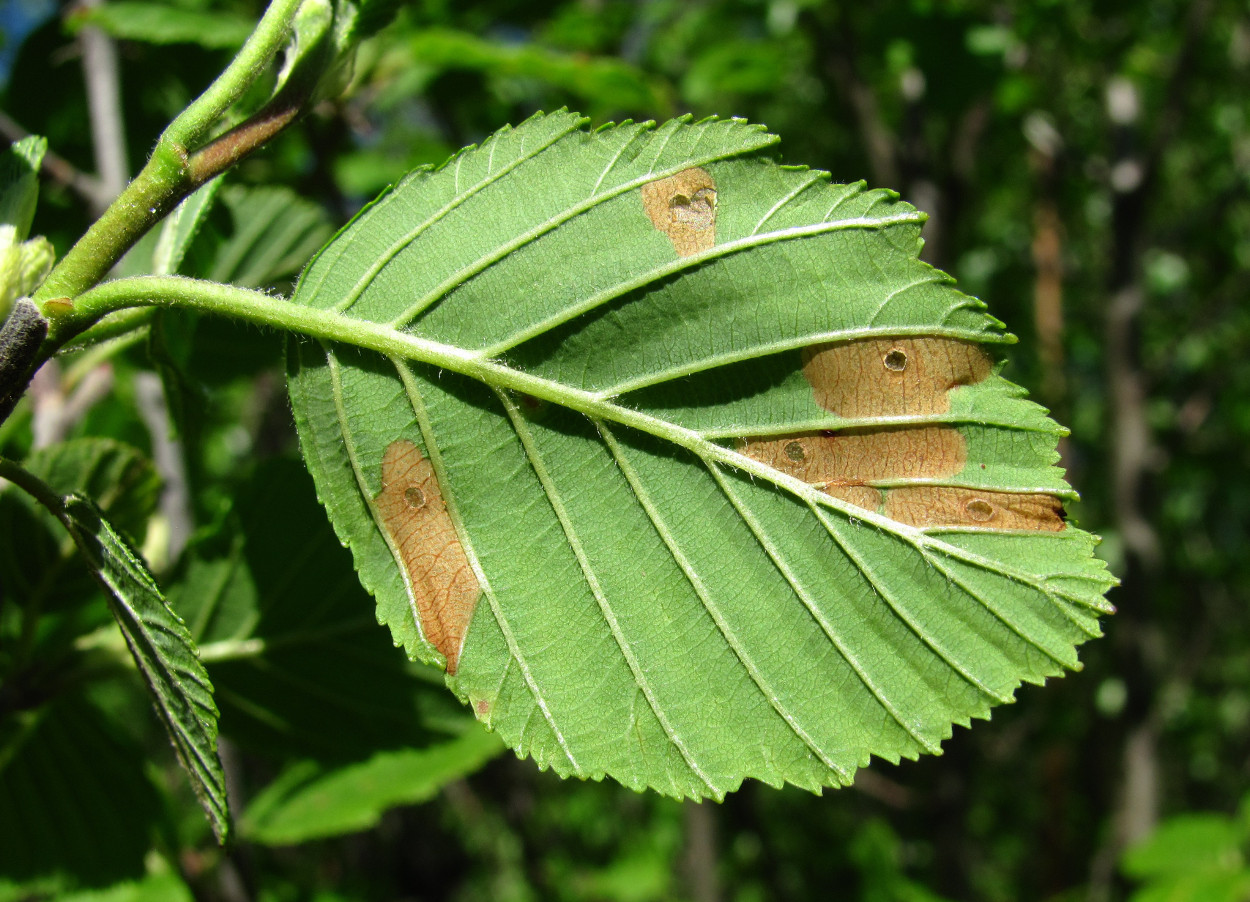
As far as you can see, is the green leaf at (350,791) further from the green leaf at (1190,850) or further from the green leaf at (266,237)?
the green leaf at (1190,850)

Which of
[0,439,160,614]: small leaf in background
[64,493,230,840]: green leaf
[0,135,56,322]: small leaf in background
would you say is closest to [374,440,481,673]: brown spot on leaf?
[64,493,230,840]: green leaf

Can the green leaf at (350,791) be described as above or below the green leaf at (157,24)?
below

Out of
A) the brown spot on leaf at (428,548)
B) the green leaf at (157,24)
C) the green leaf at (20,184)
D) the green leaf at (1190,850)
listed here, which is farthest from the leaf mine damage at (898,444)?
the green leaf at (1190,850)

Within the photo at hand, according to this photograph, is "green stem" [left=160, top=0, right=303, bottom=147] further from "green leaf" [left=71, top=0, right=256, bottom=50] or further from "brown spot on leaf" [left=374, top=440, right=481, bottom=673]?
"green leaf" [left=71, top=0, right=256, bottom=50]

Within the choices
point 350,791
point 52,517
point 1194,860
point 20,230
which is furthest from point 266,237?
point 1194,860

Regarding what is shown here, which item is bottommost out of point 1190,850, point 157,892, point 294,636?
point 1190,850

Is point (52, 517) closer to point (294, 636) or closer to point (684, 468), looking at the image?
point (294, 636)
